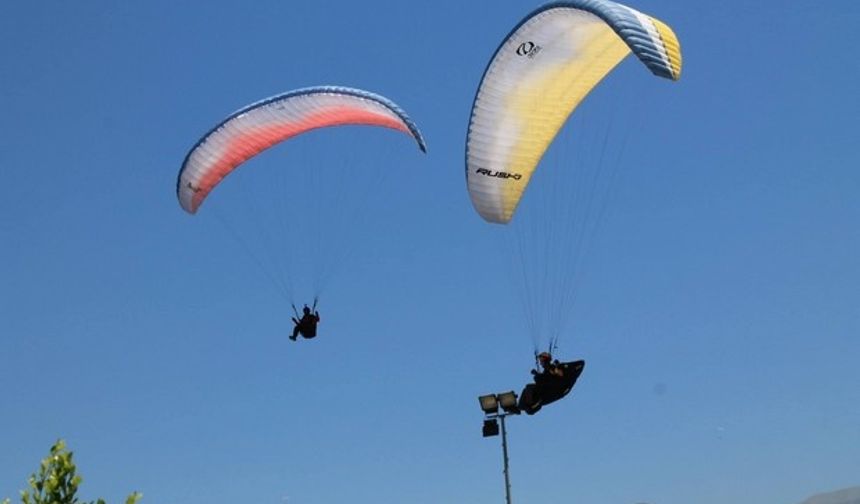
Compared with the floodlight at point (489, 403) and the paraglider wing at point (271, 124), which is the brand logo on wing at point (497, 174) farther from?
the floodlight at point (489, 403)

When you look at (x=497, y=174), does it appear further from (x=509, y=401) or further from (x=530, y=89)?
(x=509, y=401)

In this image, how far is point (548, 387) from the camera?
81.0 ft

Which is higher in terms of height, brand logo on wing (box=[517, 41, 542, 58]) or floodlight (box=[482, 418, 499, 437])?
brand logo on wing (box=[517, 41, 542, 58])

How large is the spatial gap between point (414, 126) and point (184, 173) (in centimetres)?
698

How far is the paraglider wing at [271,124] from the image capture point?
93.1ft

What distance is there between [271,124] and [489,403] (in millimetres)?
10366

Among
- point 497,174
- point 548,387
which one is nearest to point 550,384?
point 548,387

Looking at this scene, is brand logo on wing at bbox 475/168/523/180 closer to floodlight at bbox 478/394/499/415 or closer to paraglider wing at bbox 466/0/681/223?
paraglider wing at bbox 466/0/681/223

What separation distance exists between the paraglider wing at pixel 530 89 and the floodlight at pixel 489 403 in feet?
20.1

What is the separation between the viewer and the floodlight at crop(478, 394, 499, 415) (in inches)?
944

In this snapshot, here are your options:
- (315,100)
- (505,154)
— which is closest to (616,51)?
(505,154)

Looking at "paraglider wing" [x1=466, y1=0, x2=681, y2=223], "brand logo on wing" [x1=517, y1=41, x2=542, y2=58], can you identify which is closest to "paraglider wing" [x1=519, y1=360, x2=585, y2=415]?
"paraglider wing" [x1=466, y1=0, x2=681, y2=223]

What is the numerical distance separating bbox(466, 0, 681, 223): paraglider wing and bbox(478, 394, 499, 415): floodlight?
6129 mm

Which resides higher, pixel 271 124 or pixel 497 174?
pixel 271 124
